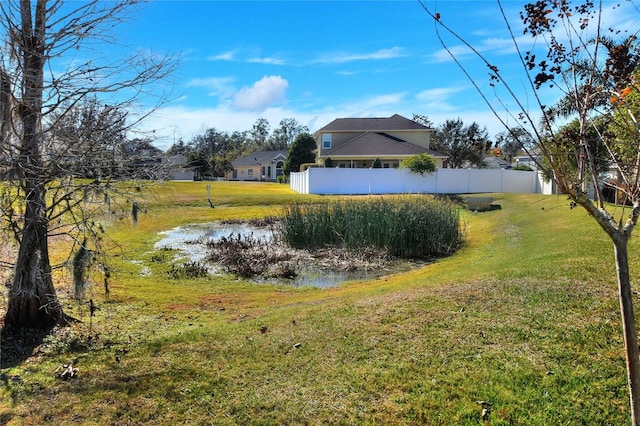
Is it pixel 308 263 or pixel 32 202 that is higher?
pixel 32 202

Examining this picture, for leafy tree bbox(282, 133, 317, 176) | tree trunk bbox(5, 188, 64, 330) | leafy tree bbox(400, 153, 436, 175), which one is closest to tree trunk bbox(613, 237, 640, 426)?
tree trunk bbox(5, 188, 64, 330)

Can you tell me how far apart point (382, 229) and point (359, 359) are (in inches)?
368

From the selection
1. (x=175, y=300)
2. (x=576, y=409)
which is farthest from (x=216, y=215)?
(x=576, y=409)

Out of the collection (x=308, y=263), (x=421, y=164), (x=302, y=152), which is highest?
(x=302, y=152)

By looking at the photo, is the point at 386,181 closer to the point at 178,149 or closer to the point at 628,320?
the point at 178,149

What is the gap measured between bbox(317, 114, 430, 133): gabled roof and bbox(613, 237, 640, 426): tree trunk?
3965cm

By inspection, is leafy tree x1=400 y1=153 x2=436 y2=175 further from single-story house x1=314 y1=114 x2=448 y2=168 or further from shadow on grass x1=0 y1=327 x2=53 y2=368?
shadow on grass x1=0 y1=327 x2=53 y2=368

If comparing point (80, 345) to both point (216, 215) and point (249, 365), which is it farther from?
point (216, 215)

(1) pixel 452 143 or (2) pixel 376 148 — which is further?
(1) pixel 452 143

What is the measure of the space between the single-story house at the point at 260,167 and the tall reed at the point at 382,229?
47.7 metres

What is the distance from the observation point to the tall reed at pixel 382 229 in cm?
1366

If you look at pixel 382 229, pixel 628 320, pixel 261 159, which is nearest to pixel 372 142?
pixel 382 229

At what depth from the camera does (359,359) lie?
4.45 m

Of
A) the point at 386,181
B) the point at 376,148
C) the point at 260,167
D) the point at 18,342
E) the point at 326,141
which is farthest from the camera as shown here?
the point at 260,167
